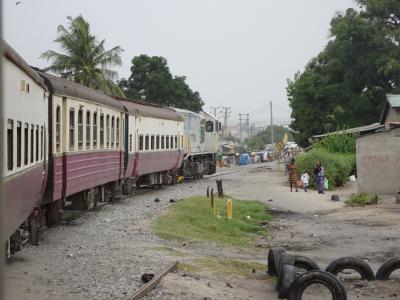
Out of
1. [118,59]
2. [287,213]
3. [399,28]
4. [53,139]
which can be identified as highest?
[399,28]

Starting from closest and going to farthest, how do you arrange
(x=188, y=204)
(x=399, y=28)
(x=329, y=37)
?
(x=188, y=204) < (x=399, y=28) < (x=329, y=37)

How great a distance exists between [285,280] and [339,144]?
3182 centimetres

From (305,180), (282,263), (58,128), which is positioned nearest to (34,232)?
(58,128)

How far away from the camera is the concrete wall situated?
28781 millimetres

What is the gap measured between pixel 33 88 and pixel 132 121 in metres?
13.1

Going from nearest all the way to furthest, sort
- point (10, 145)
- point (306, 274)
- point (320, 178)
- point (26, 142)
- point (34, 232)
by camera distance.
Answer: point (10, 145) → point (26, 142) → point (306, 274) → point (34, 232) → point (320, 178)

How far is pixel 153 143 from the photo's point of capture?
86.7ft

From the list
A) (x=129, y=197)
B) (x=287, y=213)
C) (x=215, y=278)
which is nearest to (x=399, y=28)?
(x=287, y=213)

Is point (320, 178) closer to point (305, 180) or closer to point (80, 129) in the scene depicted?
point (305, 180)

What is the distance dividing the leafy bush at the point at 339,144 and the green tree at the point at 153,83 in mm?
22491

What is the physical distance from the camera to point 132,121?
904 inches

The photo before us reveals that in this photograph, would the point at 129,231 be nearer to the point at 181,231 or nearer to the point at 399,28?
the point at 181,231

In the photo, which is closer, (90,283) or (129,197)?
(90,283)

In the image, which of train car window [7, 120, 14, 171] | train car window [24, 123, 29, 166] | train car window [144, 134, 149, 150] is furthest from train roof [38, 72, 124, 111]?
train car window [144, 134, 149, 150]
